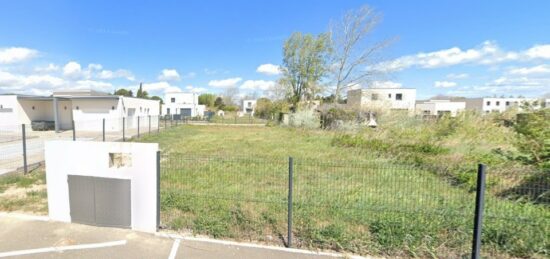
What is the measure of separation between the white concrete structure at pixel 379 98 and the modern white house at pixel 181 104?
109 feet

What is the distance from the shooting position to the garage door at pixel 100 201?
3.63 m

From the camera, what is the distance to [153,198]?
357 cm

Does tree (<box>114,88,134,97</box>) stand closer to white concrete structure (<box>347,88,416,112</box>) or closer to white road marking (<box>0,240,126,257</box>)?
white concrete structure (<box>347,88,416,112</box>)

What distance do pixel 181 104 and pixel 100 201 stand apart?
51.9 m

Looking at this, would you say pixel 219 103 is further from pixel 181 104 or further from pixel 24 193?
pixel 24 193

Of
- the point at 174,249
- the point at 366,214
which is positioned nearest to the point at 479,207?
the point at 366,214

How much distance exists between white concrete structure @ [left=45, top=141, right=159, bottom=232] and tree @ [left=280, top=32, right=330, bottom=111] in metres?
26.2

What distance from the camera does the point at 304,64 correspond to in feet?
101

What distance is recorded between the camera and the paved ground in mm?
3057

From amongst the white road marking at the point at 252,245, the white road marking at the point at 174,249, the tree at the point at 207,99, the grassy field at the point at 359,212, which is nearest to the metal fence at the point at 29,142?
the grassy field at the point at 359,212

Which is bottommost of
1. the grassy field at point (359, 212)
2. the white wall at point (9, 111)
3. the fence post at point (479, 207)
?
the grassy field at point (359, 212)

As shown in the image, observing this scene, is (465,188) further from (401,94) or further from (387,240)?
(401,94)

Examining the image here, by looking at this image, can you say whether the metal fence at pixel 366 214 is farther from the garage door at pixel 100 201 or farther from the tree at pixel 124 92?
the tree at pixel 124 92

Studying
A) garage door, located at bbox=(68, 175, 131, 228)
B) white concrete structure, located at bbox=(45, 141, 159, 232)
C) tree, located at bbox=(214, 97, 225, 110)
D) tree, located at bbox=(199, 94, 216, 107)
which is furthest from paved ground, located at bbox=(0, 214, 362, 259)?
tree, located at bbox=(199, 94, 216, 107)
